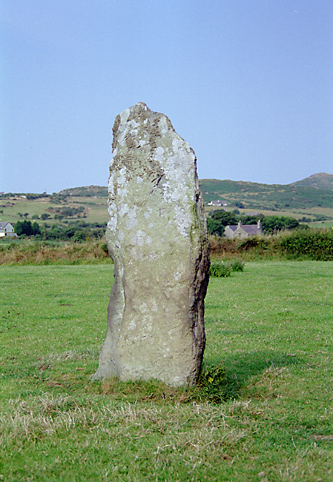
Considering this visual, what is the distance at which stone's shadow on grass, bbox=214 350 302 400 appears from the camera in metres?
7.40

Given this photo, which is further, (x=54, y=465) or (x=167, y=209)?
(x=167, y=209)

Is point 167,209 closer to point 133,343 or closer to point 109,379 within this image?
point 133,343

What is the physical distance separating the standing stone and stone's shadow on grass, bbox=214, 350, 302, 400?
0.77 metres

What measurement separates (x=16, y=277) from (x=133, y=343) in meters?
18.0

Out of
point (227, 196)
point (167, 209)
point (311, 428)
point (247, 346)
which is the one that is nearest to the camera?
point (311, 428)

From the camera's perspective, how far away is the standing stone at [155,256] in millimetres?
7000

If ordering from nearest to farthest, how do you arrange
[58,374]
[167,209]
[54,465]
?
[54,465]
[167,209]
[58,374]

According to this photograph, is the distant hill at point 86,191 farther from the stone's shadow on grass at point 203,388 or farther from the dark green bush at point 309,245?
the stone's shadow on grass at point 203,388

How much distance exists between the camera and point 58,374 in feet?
27.2

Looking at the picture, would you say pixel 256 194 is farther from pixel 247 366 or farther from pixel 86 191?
pixel 247 366

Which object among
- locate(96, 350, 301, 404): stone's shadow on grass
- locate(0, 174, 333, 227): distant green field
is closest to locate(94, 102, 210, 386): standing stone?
locate(96, 350, 301, 404): stone's shadow on grass

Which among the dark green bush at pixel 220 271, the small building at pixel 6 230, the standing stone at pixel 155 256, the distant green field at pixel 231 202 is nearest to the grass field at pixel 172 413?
the standing stone at pixel 155 256

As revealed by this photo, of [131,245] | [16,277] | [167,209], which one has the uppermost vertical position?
[167,209]

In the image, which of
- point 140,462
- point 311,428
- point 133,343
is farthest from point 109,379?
point 311,428
